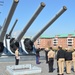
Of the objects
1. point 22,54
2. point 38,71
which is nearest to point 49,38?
point 22,54

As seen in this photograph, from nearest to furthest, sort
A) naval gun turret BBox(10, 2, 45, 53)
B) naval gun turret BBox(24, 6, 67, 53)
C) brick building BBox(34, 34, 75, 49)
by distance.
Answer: naval gun turret BBox(10, 2, 45, 53)
naval gun turret BBox(24, 6, 67, 53)
brick building BBox(34, 34, 75, 49)

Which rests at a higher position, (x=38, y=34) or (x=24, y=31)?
(x=24, y=31)

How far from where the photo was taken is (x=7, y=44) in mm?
22531

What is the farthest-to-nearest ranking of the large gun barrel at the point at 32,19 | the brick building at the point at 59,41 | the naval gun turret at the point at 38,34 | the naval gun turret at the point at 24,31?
the brick building at the point at 59,41
the naval gun turret at the point at 38,34
the naval gun turret at the point at 24,31
the large gun barrel at the point at 32,19

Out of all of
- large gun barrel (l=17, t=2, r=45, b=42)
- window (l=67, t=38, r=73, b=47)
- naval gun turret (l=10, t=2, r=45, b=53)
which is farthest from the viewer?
window (l=67, t=38, r=73, b=47)

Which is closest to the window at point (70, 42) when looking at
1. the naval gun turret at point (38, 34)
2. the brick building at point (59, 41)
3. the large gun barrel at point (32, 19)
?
the brick building at point (59, 41)

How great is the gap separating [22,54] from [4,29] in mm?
3719

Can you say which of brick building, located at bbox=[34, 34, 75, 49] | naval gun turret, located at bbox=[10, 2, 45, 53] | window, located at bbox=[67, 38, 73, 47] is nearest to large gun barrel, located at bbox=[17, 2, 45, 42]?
naval gun turret, located at bbox=[10, 2, 45, 53]

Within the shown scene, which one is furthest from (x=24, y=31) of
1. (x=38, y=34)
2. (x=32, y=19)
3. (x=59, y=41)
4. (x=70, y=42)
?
(x=59, y=41)

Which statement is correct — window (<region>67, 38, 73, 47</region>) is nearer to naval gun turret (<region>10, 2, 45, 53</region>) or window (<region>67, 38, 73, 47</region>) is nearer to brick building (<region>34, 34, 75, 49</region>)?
brick building (<region>34, 34, 75, 49</region>)

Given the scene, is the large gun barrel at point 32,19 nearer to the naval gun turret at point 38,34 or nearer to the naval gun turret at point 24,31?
the naval gun turret at point 24,31

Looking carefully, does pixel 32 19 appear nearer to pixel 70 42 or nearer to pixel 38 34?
pixel 38 34

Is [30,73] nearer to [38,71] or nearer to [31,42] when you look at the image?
[38,71]

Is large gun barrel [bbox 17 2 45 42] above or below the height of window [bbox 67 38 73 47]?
above
